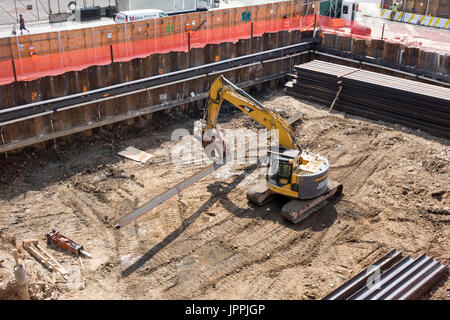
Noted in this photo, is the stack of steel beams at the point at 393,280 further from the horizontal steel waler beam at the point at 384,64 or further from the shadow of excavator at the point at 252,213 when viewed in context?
the horizontal steel waler beam at the point at 384,64

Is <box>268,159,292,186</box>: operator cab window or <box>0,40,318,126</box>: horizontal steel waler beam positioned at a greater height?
<box>0,40,318,126</box>: horizontal steel waler beam

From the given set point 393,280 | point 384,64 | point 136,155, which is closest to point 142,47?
point 136,155

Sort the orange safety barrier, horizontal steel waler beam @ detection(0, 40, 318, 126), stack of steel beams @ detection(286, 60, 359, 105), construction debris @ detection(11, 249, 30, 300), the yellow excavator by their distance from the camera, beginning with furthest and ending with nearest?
1. stack of steel beams @ detection(286, 60, 359, 105)
2. the orange safety barrier
3. horizontal steel waler beam @ detection(0, 40, 318, 126)
4. the yellow excavator
5. construction debris @ detection(11, 249, 30, 300)

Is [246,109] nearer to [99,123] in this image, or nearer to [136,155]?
[136,155]

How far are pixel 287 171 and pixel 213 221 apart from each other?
2.83 metres

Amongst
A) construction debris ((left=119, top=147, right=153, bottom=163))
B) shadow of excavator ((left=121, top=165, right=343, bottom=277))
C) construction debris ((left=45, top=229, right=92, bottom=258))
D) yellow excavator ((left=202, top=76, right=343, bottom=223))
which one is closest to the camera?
construction debris ((left=45, top=229, right=92, bottom=258))

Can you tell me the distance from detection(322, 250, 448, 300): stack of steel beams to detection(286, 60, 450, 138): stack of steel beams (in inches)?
364

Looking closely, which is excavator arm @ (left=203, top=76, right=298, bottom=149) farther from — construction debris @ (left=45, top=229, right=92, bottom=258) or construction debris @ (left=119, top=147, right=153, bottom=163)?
construction debris @ (left=45, top=229, right=92, bottom=258)

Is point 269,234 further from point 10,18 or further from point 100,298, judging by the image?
point 10,18

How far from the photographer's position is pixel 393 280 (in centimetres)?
1281

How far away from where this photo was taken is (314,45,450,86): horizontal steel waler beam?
2406cm

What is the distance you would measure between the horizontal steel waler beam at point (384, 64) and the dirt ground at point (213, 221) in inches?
177

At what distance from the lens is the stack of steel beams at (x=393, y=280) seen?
12273 millimetres

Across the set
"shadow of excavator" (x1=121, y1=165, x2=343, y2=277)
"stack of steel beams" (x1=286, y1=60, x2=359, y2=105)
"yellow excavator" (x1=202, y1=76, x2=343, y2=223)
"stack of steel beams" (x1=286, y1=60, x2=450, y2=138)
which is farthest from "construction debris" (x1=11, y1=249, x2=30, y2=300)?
"stack of steel beams" (x1=286, y1=60, x2=359, y2=105)
